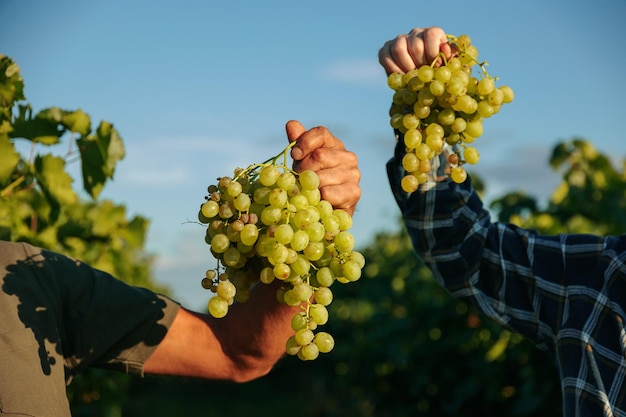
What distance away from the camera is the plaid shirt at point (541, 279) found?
194 centimetres

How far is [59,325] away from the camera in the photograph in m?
1.95

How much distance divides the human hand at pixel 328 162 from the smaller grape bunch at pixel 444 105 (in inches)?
8.9

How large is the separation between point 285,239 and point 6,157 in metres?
1.59

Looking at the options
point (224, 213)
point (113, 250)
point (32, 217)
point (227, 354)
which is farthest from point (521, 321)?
point (113, 250)

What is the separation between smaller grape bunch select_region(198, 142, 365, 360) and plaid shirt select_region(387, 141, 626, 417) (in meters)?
0.80

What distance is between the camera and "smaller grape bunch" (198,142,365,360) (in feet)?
4.54

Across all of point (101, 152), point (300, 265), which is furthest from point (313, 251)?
point (101, 152)

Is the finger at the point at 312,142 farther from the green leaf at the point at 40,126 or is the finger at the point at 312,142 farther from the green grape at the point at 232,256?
the green leaf at the point at 40,126

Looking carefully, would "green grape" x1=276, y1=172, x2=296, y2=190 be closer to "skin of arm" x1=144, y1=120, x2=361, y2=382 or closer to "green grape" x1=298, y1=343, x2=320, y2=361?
"green grape" x1=298, y1=343, x2=320, y2=361

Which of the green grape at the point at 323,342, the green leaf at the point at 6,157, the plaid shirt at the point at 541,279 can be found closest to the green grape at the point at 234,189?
the green grape at the point at 323,342

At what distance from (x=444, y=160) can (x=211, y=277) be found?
1.06 meters

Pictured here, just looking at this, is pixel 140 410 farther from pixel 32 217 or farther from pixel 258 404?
pixel 32 217

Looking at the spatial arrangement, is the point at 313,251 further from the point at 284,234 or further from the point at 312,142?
the point at 312,142

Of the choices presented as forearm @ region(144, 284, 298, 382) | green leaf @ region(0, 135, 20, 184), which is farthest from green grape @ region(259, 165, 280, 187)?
green leaf @ region(0, 135, 20, 184)
